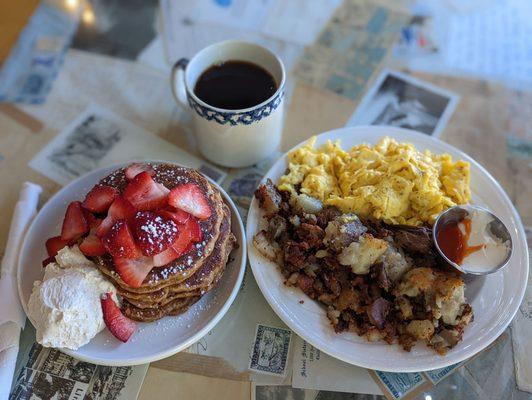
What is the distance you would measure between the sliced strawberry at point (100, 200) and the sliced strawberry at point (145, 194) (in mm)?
53

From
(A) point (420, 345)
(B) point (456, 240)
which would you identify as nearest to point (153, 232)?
(A) point (420, 345)

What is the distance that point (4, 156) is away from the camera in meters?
1.91

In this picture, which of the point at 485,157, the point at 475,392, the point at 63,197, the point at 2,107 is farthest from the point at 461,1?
the point at 2,107

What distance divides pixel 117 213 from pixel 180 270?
25 centimetres

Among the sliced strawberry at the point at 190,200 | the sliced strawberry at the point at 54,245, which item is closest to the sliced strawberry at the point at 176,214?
the sliced strawberry at the point at 190,200

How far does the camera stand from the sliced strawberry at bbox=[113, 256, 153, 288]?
1.27m

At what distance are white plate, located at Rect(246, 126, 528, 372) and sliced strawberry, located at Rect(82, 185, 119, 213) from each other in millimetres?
437

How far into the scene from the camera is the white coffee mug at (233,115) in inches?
62.8

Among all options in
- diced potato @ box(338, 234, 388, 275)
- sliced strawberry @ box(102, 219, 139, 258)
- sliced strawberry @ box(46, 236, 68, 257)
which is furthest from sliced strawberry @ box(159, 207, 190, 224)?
diced potato @ box(338, 234, 388, 275)

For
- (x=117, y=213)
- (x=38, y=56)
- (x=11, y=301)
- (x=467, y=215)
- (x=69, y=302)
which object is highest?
(x=467, y=215)

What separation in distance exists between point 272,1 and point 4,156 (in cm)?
149

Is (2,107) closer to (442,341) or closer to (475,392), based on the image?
(442,341)

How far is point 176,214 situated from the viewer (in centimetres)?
134

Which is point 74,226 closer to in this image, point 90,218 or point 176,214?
point 90,218
